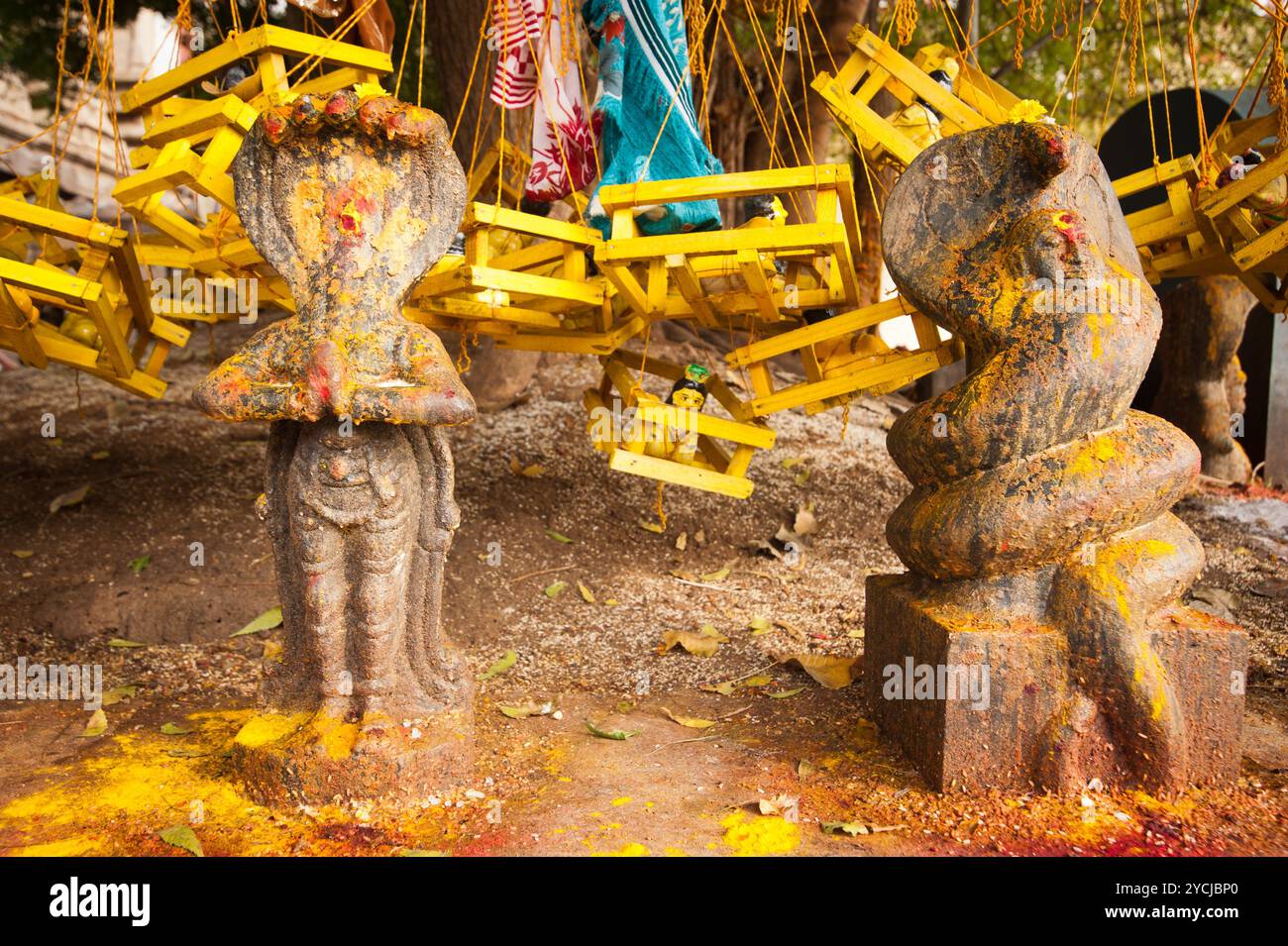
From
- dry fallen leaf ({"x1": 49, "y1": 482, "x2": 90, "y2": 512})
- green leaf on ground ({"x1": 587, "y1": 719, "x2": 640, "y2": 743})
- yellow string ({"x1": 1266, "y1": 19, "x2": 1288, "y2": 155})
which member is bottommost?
green leaf on ground ({"x1": 587, "y1": 719, "x2": 640, "y2": 743})

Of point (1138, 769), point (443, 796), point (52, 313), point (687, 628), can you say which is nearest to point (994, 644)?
point (1138, 769)

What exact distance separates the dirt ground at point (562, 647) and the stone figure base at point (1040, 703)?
3.2 inches

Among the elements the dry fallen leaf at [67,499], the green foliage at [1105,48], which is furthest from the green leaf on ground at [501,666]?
the green foliage at [1105,48]

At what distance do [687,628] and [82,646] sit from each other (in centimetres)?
241

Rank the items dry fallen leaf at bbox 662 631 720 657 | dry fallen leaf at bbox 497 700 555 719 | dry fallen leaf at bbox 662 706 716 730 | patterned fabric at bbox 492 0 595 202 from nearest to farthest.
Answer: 1. dry fallen leaf at bbox 662 706 716 730
2. dry fallen leaf at bbox 497 700 555 719
3. dry fallen leaf at bbox 662 631 720 657
4. patterned fabric at bbox 492 0 595 202

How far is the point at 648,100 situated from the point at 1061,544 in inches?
92.2

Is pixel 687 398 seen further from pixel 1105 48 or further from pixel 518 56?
pixel 1105 48

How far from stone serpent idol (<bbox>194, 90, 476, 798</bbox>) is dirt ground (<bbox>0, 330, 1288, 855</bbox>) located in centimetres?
20

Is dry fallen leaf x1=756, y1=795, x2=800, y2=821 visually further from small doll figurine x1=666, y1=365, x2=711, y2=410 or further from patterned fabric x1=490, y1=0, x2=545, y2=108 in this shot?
patterned fabric x1=490, y1=0, x2=545, y2=108

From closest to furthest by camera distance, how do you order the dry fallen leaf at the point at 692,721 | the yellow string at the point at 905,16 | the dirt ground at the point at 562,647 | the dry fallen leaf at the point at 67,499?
1. the dirt ground at the point at 562,647
2. the dry fallen leaf at the point at 692,721
3. the yellow string at the point at 905,16
4. the dry fallen leaf at the point at 67,499

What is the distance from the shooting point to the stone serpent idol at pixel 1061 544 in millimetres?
3121

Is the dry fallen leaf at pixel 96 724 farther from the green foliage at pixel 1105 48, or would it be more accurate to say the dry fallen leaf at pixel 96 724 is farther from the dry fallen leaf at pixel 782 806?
the green foliage at pixel 1105 48

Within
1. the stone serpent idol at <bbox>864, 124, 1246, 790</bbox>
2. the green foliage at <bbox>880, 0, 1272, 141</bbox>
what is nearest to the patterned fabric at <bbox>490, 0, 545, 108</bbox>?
the stone serpent idol at <bbox>864, 124, 1246, 790</bbox>

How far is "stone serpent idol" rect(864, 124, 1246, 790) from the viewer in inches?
123
